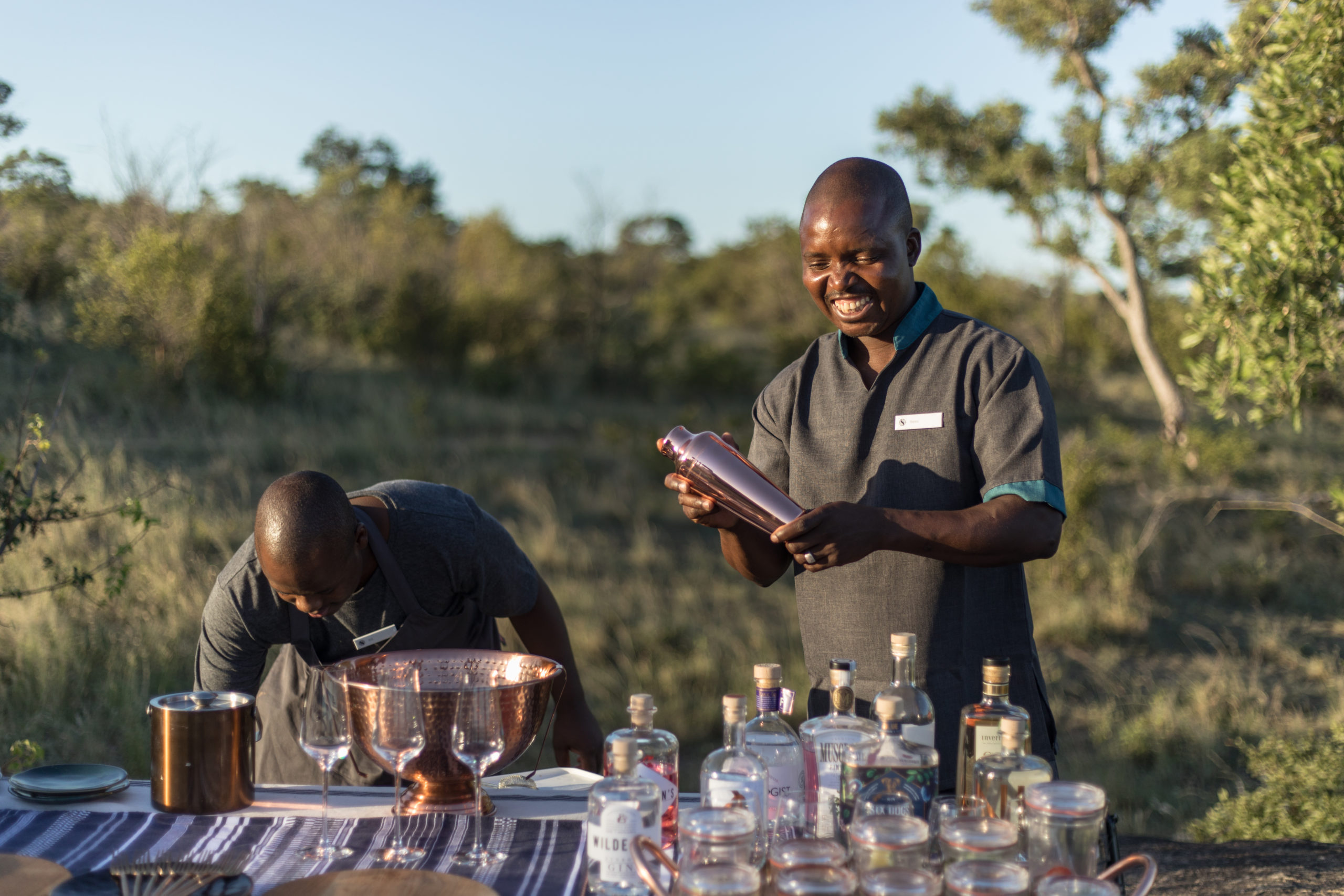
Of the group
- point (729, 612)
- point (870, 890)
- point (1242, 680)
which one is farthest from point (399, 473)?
point (870, 890)

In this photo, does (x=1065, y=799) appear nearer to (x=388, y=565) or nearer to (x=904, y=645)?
(x=904, y=645)

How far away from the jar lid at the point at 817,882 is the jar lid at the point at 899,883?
20 millimetres

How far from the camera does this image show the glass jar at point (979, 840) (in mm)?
1352

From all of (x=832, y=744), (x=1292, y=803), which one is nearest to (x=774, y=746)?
(x=832, y=744)

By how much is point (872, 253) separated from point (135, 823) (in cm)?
173

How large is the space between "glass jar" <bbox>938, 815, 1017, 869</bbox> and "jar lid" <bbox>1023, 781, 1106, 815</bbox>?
0.15ft

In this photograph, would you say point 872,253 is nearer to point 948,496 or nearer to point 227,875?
point 948,496

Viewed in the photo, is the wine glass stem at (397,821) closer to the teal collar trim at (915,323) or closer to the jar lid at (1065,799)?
the jar lid at (1065,799)

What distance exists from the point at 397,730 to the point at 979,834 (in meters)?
0.94

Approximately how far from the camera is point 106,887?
1565mm

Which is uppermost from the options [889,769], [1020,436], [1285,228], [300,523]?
[1285,228]

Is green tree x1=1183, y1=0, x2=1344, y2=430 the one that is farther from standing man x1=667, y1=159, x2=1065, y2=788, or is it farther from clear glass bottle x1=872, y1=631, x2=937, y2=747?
clear glass bottle x1=872, y1=631, x2=937, y2=747

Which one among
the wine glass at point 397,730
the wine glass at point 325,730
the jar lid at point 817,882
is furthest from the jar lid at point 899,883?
the wine glass at point 325,730

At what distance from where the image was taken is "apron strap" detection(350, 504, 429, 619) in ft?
8.43
